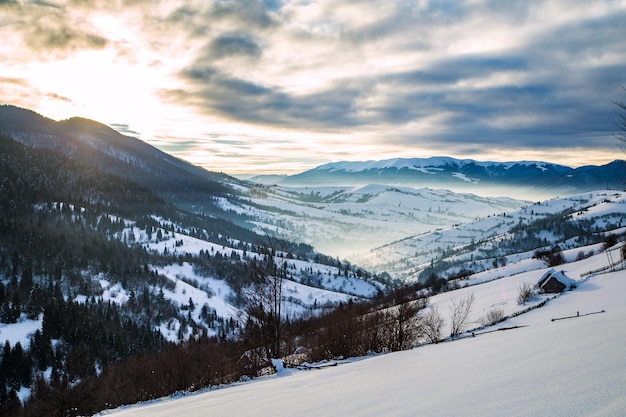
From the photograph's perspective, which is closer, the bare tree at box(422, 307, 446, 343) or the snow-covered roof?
the bare tree at box(422, 307, 446, 343)

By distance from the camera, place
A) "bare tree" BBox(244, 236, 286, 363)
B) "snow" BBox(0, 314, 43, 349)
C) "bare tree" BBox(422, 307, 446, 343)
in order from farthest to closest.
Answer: "snow" BBox(0, 314, 43, 349)
"bare tree" BBox(422, 307, 446, 343)
"bare tree" BBox(244, 236, 286, 363)

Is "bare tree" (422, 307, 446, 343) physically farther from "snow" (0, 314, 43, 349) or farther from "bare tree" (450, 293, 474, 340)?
"snow" (0, 314, 43, 349)

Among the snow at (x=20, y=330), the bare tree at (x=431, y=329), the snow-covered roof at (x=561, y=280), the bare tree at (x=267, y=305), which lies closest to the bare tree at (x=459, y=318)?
the bare tree at (x=431, y=329)

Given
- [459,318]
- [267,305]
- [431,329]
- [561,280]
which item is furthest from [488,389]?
[561,280]

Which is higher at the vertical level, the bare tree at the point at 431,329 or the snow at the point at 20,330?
the bare tree at the point at 431,329

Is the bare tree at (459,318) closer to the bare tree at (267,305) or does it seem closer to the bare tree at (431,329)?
the bare tree at (431,329)

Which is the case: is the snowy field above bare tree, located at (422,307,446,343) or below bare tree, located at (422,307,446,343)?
above

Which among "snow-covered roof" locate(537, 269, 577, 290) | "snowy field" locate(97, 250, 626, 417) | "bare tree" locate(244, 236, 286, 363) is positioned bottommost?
"snow-covered roof" locate(537, 269, 577, 290)

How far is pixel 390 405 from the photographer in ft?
23.9

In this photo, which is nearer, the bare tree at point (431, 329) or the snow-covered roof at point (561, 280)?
the bare tree at point (431, 329)

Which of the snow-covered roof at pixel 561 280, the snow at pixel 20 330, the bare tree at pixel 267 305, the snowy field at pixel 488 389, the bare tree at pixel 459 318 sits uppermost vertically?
the snowy field at pixel 488 389

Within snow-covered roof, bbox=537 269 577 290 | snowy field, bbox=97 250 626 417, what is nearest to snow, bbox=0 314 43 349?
snow-covered roof, bbox=537 269 577 290

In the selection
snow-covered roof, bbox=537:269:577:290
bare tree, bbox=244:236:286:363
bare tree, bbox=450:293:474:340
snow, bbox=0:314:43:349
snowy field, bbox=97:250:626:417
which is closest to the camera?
snowy field, bbox=97:250:626:417

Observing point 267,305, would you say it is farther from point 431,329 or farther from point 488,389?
point 488,389
